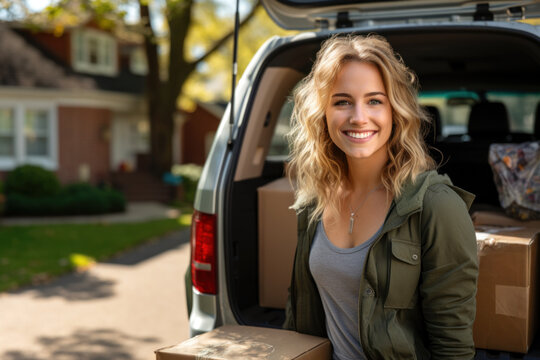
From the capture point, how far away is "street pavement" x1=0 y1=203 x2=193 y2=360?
5246mm

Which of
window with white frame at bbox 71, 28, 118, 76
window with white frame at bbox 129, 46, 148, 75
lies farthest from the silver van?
window with white frame at bbox 129, 46, 148, 75

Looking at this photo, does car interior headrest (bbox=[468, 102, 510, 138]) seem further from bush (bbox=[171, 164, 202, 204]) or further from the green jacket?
bush (bbox=[171, 164, 202, 204])

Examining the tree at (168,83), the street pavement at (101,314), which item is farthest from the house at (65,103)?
the street pavement at (101,314)

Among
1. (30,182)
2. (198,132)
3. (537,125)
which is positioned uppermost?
(537,125)

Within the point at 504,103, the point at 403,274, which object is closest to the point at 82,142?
the point at 504,103

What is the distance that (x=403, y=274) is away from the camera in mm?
1964

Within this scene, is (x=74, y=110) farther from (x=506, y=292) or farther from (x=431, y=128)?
(x=506, y=292)

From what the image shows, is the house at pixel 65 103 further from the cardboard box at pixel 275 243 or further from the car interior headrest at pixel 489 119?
the cardboard box at pixel 275 243

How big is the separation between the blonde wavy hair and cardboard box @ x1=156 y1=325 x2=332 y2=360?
0.44 m

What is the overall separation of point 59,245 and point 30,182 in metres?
5.68

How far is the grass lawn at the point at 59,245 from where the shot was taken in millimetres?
8078

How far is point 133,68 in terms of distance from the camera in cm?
2484

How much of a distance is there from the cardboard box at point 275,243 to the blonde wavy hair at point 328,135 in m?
0.84

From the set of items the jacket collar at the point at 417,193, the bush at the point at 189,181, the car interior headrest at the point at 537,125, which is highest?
the car interior headrest at the point at 537,125
